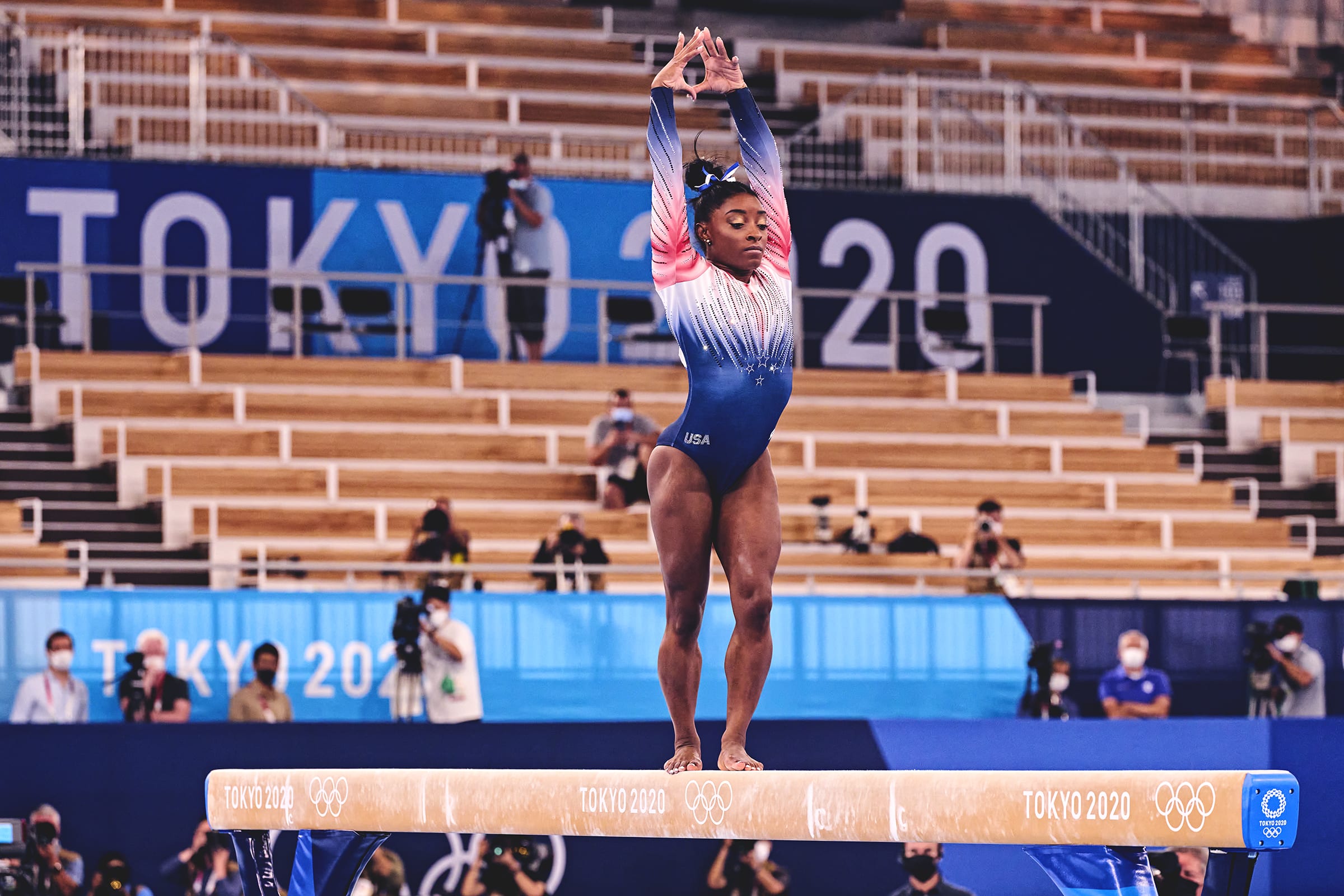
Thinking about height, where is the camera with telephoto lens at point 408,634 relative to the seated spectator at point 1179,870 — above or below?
above

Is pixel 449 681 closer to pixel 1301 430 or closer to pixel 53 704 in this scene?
pixel 53 704

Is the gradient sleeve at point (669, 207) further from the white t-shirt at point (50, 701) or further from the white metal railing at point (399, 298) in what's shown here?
the white metal railing at point (399, 298)

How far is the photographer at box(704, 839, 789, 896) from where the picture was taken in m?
11.4

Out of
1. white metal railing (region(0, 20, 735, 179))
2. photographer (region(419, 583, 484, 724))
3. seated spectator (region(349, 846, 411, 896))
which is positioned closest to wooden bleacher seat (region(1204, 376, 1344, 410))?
white metal railing (region(0, 20, 735, 179))

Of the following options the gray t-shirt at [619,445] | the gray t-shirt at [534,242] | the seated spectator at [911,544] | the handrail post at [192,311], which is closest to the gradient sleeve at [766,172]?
the seated spectator at [911,544]

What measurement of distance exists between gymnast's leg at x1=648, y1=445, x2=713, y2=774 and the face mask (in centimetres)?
496

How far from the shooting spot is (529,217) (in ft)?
54.4

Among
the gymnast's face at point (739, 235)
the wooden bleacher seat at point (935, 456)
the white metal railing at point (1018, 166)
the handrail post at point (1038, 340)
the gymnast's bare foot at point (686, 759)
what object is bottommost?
the gymnast's bare foot at point (686, 759)

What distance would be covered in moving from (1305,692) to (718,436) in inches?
291

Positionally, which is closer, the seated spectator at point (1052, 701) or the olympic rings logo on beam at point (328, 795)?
the olympic rings logo on beam at point (328, 795)

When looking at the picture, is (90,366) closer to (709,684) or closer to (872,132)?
(709,684)

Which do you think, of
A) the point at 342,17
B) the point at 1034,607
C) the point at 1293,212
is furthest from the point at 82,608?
the point at 1293,212

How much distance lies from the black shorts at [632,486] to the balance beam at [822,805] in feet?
25.8

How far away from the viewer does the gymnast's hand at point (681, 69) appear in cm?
615
